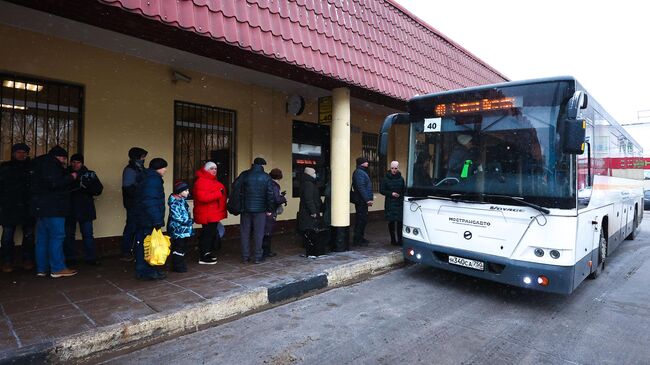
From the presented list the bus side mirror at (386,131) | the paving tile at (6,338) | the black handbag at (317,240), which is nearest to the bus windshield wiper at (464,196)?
the bus side mirror at (386,131)

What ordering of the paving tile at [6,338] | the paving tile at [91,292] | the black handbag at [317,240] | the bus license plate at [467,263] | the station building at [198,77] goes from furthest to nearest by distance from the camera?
the black handbag at [317,240] → the bus license plate at [467,263] → the station building at [198,77] → the paving tile at [91,292] → the paving tile at [6,338]

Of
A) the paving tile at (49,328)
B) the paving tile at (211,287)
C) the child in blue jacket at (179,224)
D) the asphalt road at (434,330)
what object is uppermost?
the child in blue jacket at (179,224)

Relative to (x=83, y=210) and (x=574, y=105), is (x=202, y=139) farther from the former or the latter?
(x=574, y=105)

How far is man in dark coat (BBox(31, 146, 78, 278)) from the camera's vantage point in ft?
16.1

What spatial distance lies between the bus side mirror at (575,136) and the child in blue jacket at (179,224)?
5.08 metres

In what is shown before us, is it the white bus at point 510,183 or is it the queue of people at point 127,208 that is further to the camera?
the queue of people at point 127,208

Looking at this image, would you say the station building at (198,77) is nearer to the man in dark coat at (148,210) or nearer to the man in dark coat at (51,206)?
the man in dark coat at (51,206)

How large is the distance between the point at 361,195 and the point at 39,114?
579 centimetres

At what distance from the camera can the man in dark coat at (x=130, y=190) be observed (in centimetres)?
612

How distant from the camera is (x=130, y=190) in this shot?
20.1 feet

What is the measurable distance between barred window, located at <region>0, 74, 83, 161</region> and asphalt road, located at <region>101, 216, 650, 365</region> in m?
4.32

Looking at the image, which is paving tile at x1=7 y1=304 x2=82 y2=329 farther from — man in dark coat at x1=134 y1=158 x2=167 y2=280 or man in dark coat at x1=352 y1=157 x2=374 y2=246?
man in dark coat at x1=352 y1=157 x2=374 y2=246

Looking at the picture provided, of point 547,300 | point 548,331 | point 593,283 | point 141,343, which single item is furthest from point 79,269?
point 593,283

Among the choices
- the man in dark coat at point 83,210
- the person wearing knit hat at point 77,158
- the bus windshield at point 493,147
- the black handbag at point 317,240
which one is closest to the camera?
the bus windshield at point 493,147
